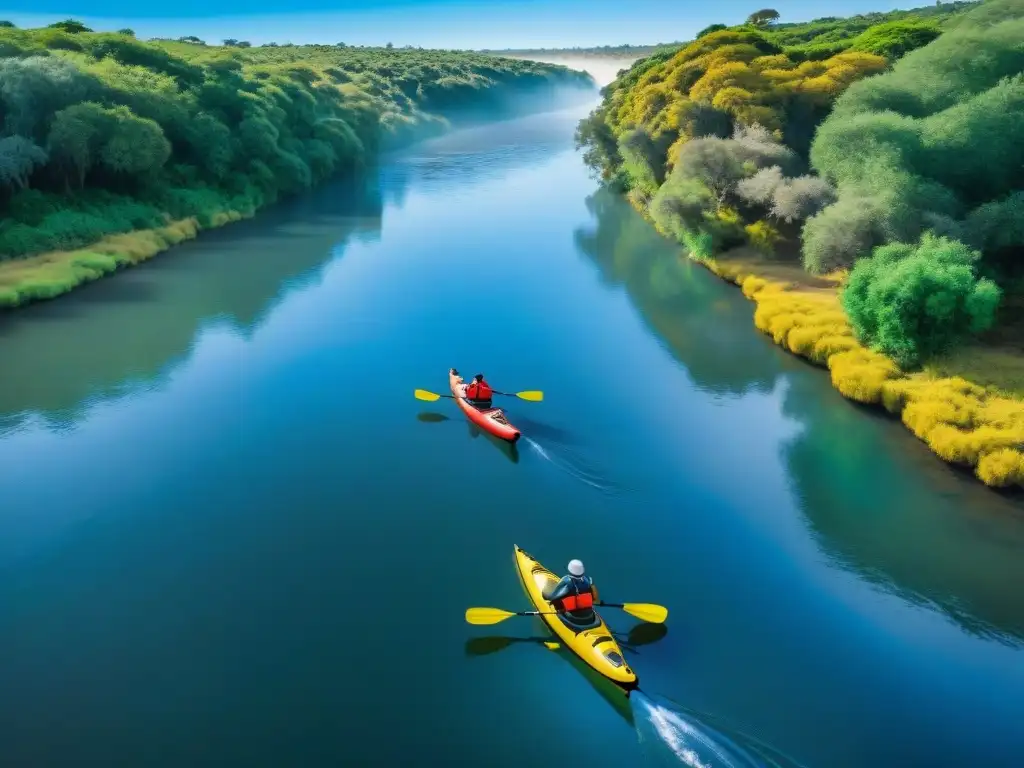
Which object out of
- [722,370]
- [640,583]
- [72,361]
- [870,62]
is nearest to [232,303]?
[72,361]

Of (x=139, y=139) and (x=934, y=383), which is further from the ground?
(x=139, y=139)

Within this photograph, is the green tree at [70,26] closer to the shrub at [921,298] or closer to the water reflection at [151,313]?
the water reflection at [151,313]

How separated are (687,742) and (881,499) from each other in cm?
1185

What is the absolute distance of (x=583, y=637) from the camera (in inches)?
663

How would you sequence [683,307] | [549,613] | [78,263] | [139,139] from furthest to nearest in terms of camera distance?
[139,139] < [78,263] < [683,307] < [549,613]

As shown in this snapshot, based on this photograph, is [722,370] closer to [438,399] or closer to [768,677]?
[438,399]

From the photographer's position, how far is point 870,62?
52062 mm

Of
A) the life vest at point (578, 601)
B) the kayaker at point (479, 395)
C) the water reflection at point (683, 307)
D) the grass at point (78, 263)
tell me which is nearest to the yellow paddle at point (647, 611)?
the life vest at point (578, 601)

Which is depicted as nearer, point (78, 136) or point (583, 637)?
point (583, 637)

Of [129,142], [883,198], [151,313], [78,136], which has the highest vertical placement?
[883,198]

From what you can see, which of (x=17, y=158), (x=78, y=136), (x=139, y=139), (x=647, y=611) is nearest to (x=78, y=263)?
(x=17, y=158)

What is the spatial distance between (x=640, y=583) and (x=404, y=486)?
25.7 ft

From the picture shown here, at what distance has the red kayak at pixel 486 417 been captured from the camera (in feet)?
84.6

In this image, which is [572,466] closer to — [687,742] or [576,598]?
[576,598]
